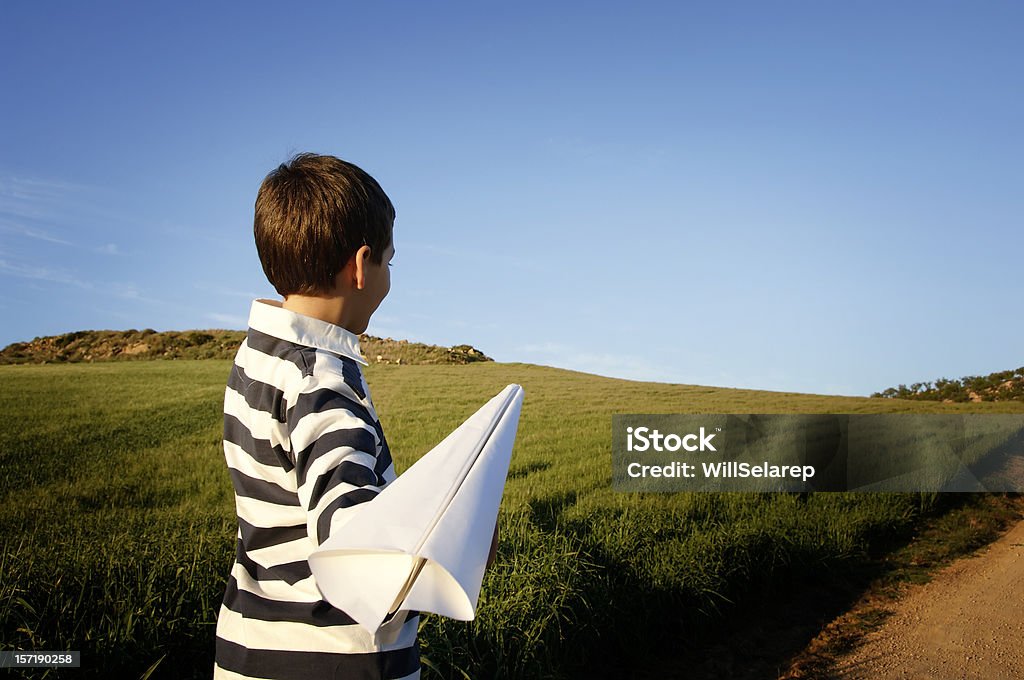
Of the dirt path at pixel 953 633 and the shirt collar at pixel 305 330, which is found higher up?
the shirt collar at pixel 305 330

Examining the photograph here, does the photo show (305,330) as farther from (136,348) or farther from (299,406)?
(136,348)

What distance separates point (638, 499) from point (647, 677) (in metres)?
3.01

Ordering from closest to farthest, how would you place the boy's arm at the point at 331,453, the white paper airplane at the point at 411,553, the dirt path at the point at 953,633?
1. the white paper airplane at the point at 411,553
2. the boy's arm at the point at 331,453
3. the dirt path at the point at 953,633

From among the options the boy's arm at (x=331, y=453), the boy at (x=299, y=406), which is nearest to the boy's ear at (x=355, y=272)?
the boy at (x=299, y=406)

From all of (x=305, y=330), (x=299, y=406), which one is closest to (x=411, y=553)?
(x=299, y=406)

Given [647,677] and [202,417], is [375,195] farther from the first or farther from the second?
[202,417]

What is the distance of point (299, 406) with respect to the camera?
136cm

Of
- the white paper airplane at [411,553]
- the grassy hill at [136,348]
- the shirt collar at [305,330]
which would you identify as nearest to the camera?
the white paper airplane at [411,553]

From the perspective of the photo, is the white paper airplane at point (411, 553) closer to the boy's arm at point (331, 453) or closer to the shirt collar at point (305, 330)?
the boy's arm at point (331, 453)

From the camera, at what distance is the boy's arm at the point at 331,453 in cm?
115

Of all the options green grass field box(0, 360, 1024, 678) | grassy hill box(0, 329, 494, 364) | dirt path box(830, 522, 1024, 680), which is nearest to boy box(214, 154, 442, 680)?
green grass field box(0, 360, 1024, 678)

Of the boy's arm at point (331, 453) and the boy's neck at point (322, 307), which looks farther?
the boy's neck at point (322, 307)

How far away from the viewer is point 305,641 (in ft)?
4.93

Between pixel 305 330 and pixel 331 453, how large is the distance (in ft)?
1.42
